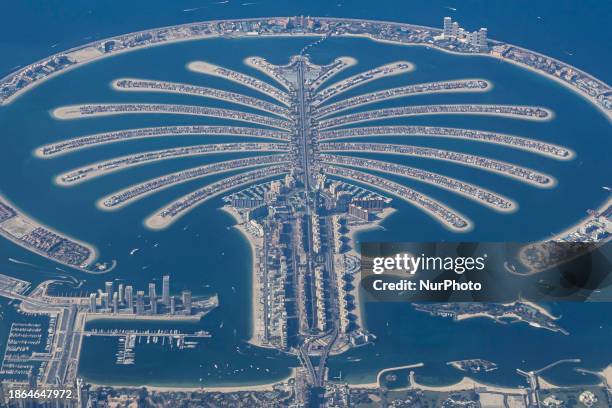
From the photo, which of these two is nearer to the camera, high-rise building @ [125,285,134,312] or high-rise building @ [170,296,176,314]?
high-rise building @ [170,296,176,314]

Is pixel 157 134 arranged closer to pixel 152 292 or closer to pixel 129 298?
pixel 152 292

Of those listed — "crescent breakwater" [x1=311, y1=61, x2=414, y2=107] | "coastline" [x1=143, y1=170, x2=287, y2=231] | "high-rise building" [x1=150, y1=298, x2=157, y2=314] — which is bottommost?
"high-rise building" [x1=150, y1=298, x2=157, y2=314]

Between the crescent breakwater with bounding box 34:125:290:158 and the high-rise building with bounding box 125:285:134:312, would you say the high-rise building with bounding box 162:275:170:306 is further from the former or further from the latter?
the crescent breakwater with bounding box 34:125:290:158

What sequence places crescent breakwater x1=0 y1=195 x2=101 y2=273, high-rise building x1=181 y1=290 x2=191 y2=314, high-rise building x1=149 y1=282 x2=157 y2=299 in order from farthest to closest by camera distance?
crescent breakwater x1=0 y1=195 x2=101 y2=273 < high-rise building x1=149 y1=282 x2=157 y2=299 < high-rise building x1=181 y1=290 x2=191 y2=314

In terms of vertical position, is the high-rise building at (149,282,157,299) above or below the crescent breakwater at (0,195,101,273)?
below

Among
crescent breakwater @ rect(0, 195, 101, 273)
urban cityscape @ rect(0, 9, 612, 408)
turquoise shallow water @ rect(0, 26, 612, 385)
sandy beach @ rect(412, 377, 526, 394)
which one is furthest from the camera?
crescent breakwater @ rect(0, 195, 101, 273)

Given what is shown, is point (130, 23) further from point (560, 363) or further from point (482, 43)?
point (560, 363)

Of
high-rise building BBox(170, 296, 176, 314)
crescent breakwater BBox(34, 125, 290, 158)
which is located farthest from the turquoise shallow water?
high-rise building BBox(170, 296, 176, 314)

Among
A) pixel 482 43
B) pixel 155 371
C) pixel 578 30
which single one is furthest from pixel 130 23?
pixel 155 371
